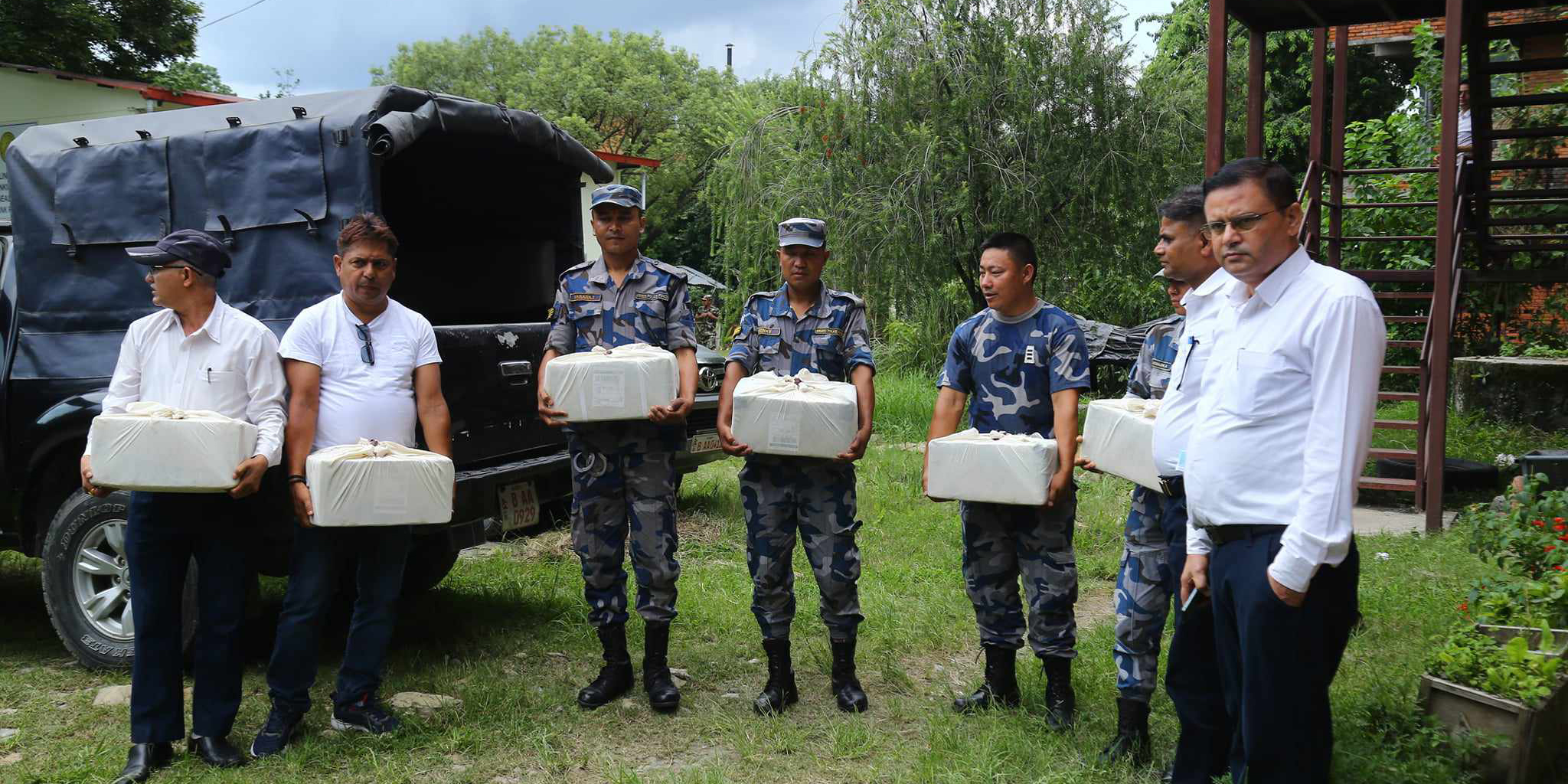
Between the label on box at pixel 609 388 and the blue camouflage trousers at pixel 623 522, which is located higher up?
the label on box at pixel 609 388

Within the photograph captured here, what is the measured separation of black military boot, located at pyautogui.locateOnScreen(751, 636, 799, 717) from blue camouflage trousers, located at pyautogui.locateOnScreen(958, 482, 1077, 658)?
0.74 metres

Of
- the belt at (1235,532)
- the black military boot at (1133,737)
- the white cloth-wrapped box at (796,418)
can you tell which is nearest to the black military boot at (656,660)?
the white cloth-wrapped box at (796,418)

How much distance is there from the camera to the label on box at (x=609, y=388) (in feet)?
12.9

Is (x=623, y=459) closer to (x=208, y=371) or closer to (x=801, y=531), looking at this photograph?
(x=801, y=531)

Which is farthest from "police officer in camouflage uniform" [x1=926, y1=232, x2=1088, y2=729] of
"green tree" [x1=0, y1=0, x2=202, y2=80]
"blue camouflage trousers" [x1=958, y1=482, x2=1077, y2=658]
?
"green tree" [x1=0, y1=0, x2=202, y2=80]

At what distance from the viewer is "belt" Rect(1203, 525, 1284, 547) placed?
240 centimetres

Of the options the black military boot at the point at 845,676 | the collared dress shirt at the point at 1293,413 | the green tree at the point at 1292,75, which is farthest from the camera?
the green tree at the point at 1292,75

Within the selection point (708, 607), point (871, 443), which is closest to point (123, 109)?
point (871, 443)

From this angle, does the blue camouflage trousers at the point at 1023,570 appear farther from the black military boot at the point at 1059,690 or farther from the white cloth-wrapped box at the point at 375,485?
the white cloth-wrapped box at the point at 375,485

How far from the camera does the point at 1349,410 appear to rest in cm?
226

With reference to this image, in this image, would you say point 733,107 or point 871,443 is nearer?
point 871,443

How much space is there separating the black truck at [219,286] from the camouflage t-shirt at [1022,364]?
2.02m

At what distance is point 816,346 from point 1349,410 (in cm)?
221

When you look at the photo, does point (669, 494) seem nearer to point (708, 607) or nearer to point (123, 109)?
point (708, 607)
